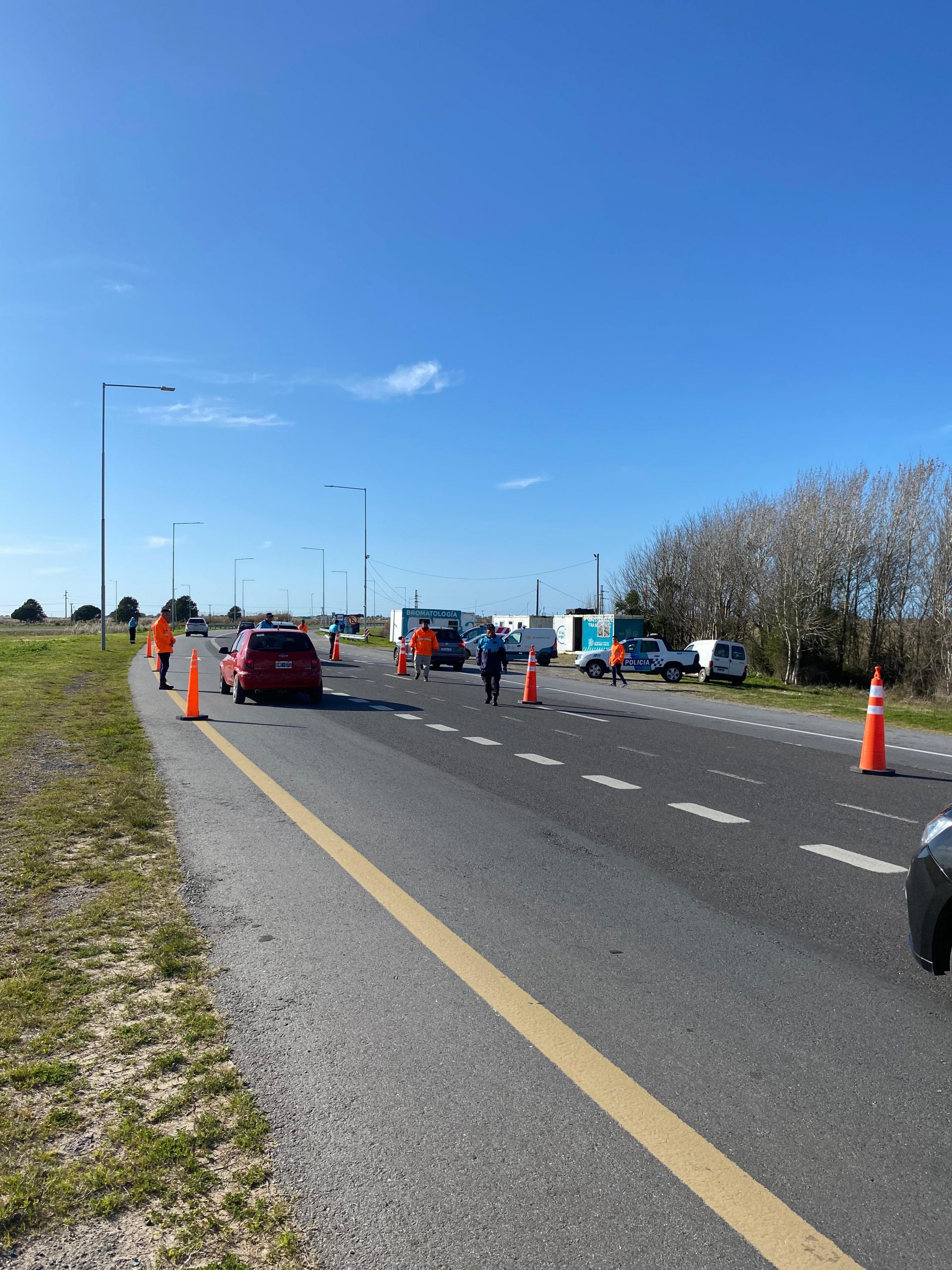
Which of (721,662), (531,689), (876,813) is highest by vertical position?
(721,662)

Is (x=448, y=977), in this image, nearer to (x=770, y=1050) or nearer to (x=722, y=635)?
(x=770, y=1050)

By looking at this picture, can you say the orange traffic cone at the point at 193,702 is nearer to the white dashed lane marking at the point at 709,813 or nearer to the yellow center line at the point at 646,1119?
the white dashed lane marking at the point at 709,813

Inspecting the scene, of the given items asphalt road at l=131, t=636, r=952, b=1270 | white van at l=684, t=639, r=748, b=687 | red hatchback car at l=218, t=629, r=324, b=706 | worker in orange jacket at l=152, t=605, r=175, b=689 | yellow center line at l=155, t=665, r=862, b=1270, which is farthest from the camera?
white van at l=684, t=639, r=748, b=687

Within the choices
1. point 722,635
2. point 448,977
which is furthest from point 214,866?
point 722,635

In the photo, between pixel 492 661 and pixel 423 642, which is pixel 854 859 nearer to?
pixel 492 661

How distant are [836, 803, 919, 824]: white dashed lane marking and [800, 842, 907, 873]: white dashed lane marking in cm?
144

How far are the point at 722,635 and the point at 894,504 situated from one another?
47.4 ft

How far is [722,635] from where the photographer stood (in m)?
60.1

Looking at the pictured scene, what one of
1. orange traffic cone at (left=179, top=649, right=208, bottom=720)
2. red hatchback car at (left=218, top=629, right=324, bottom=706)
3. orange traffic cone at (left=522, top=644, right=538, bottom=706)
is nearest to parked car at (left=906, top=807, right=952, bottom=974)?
orange traffic cone at (left=179, top=649, right=208, bottom=720)

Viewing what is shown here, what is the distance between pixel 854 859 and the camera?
699 centimetres

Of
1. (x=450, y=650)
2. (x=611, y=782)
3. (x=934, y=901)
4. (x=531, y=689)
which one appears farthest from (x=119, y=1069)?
(x=450, y=650)

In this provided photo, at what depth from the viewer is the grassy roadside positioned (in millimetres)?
2576

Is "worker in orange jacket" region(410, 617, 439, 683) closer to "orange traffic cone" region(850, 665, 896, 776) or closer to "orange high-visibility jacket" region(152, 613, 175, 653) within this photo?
"orange high-visibility jacket" region(152, 613, 175, 653)

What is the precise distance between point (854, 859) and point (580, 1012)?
3.79 m
